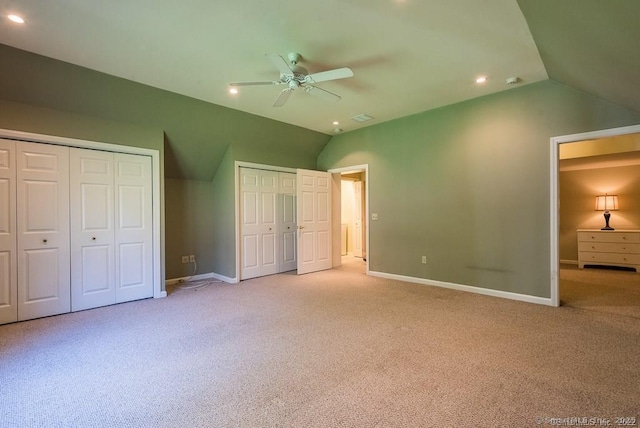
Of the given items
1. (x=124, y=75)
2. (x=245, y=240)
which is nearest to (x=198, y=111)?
(x=124, y=75)

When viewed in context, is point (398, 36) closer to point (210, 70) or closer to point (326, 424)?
point (210, 70)

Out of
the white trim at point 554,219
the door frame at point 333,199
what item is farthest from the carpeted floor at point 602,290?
the door frame at point 333,199

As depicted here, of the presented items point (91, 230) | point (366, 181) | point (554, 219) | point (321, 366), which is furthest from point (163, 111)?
point (554, 219)

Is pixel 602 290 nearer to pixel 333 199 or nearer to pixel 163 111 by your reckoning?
pixel 333 199

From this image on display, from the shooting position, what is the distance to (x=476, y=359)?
2375 mm

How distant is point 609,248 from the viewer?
592 cm

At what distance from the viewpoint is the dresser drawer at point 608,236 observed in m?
5.69

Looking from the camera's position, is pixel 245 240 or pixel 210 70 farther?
pixel 245 240

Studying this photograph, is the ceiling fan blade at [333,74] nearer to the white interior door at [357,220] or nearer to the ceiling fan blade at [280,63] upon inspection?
the ceiling fan blade at [280,63]

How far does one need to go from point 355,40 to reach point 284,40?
2.16ft

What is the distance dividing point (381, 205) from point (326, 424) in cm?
415

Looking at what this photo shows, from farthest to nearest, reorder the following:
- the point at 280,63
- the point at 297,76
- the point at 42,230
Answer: the point at 42,230, the point at 297,76, the point at 280,63

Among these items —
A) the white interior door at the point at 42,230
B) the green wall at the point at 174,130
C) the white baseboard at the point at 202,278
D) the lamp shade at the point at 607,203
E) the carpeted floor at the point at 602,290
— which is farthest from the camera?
the lamp shade at the point at 607,203

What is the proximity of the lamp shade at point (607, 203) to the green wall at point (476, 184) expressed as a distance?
13.2 ft
